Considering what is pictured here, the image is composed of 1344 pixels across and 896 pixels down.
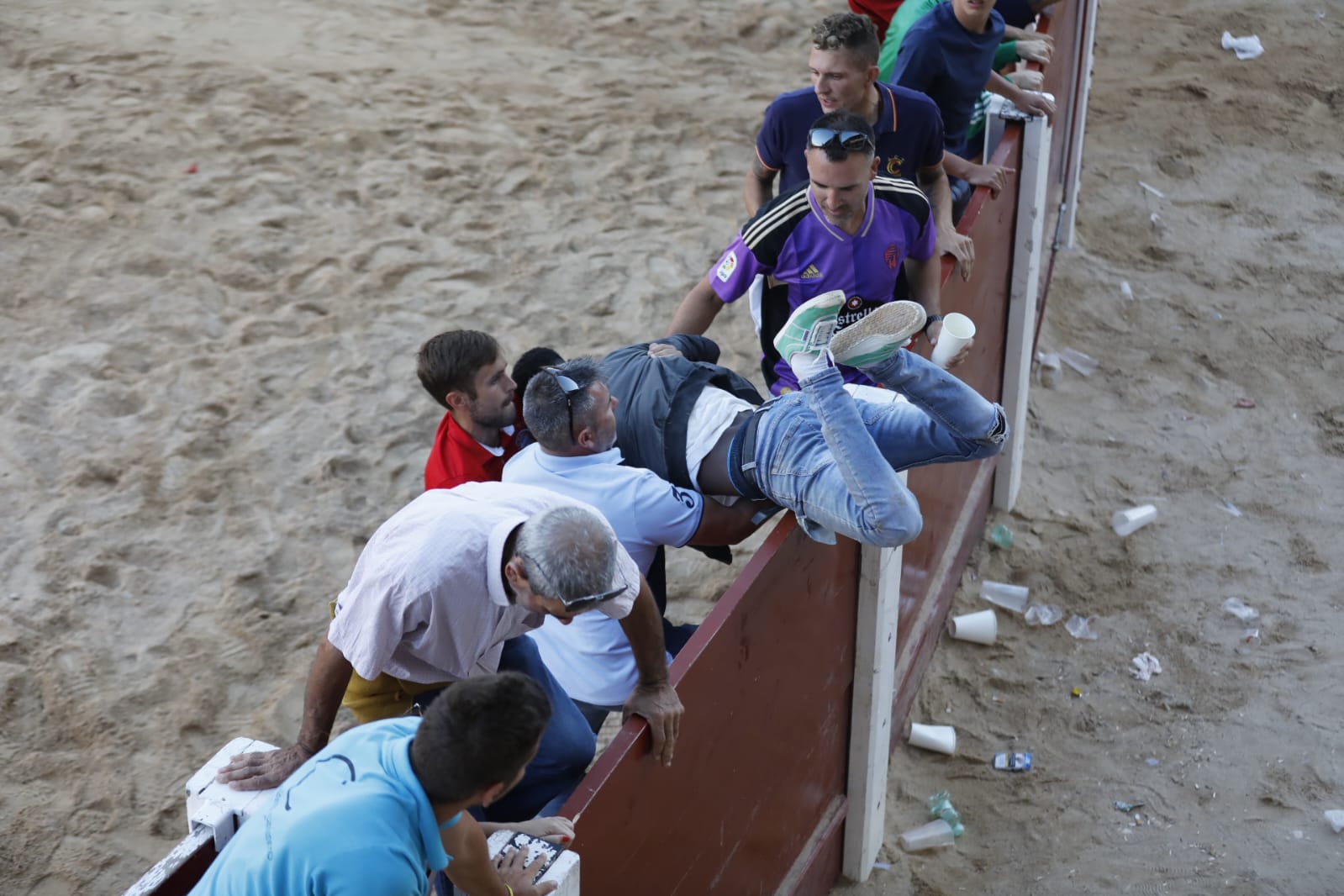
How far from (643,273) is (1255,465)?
3.28m

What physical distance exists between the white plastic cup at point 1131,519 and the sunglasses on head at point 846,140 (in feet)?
8.96

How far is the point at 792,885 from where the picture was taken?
4094 millimetres

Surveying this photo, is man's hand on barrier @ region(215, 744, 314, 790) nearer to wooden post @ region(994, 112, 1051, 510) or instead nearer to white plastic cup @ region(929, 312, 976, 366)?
white plastic cup @ region(929, 312, 976, 366)

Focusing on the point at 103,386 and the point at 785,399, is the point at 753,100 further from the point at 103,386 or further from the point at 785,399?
the point at 785,399

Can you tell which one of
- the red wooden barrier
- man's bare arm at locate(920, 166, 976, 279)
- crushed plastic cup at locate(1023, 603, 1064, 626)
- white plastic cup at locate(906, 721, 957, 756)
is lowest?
white plastic cup at locate(906, 721, 957, 756)

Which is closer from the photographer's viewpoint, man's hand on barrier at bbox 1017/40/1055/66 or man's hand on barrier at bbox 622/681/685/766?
man's hand on barrier at bbox 622/681/685/766

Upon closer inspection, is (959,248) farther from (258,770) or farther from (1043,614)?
(258,770)

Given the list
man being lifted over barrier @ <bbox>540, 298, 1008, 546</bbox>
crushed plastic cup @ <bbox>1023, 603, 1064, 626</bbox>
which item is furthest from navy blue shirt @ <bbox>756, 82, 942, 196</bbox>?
crushed plastic cup @ <bbox>1023, 603, 1064, 626</bbox>

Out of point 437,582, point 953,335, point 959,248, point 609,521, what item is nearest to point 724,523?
point 609,521

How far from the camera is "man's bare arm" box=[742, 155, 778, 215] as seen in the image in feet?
15.9

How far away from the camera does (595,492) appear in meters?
3.22

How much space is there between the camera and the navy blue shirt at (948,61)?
502 cm

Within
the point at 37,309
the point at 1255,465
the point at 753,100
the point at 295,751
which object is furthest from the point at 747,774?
the point at 753,100

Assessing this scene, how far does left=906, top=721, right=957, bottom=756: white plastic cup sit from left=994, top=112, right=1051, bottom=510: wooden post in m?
1.38
